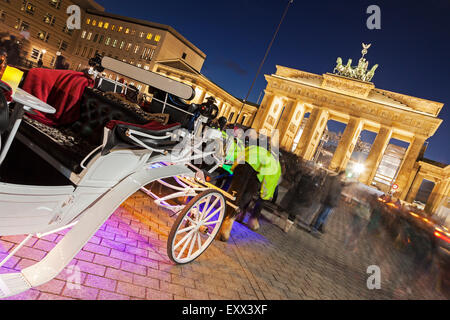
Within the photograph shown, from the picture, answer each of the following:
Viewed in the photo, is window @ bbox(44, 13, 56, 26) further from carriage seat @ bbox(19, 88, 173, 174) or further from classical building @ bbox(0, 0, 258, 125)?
carriage seat @ bbox(19, 88, 173, 174)

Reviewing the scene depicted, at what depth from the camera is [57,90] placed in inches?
107

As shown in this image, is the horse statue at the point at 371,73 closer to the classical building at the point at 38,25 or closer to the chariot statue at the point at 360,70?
the chariot statue at the point at 360,70

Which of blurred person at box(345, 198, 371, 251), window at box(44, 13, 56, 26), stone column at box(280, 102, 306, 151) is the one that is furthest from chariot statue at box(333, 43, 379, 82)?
window at box(44, 13, 56, 26)

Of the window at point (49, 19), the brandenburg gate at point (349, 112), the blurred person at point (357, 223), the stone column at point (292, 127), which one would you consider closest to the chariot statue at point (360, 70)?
the brandenburg gate at point (349, 112)

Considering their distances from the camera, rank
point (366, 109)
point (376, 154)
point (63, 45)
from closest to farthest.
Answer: point (376, 154), point (366, 109), point (63, 45)

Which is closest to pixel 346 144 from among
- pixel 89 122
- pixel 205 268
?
pixel 205 268

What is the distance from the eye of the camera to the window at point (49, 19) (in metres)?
51.6

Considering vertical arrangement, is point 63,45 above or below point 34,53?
above

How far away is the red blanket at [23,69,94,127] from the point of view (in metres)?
2.66

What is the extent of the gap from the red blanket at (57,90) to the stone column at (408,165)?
148ft

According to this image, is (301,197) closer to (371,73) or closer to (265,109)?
(265,109)

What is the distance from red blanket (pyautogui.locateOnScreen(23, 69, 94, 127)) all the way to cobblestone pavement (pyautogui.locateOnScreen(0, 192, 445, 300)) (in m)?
1.39

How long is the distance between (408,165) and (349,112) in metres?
12.0
